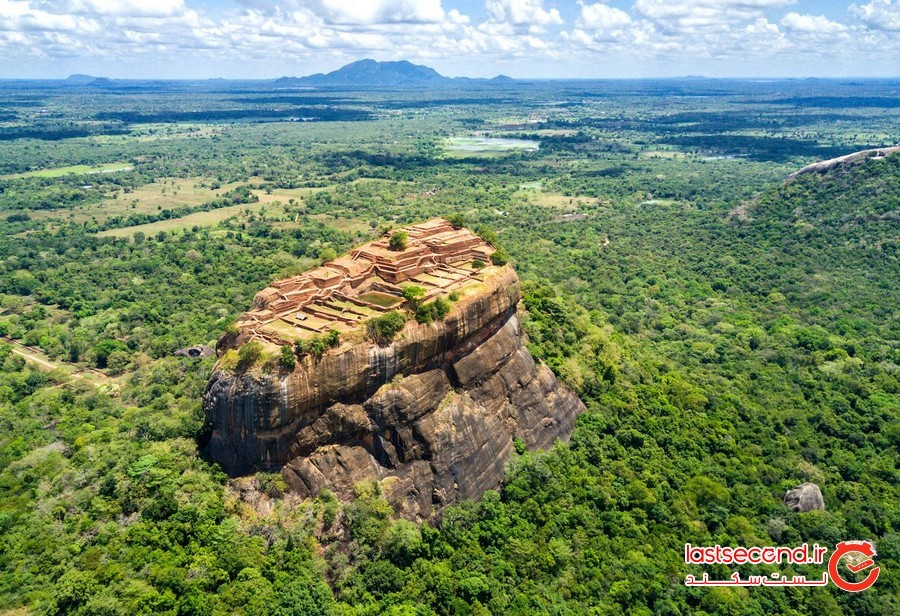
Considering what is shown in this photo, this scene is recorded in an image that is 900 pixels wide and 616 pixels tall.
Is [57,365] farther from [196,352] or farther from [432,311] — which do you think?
[432,311]

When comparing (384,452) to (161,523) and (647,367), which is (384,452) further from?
(647,367)

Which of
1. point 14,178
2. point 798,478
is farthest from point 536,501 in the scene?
point 14,178

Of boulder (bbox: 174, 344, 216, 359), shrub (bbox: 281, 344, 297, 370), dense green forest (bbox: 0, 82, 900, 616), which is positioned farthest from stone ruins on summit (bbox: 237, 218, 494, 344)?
boulder (bbox: 174, 344, 216, 359)

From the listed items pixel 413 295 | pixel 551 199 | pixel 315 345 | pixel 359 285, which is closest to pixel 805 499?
pixel 413 295

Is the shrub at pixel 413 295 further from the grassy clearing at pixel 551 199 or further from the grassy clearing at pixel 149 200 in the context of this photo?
the grassy clearing at pixel 149 200

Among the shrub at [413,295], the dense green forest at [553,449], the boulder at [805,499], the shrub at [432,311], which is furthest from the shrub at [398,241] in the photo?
the boulder at [805,499]
